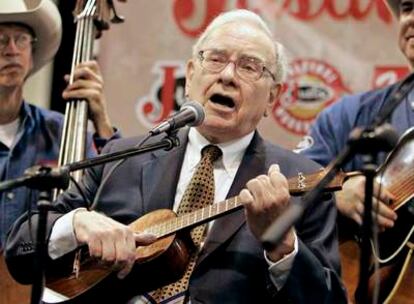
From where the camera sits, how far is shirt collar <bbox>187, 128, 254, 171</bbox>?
3.12 meters

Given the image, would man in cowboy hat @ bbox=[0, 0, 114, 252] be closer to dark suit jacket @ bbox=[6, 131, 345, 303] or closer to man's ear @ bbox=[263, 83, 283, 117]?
dark suit jacket @ bbox=[6, 131, 345, 303]

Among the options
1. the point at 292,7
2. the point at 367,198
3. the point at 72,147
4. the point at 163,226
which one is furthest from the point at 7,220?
the point at 367,198

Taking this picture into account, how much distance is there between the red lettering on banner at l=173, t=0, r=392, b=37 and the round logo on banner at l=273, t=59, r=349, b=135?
0.68 feet

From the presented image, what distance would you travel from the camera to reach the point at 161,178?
3.09 metres

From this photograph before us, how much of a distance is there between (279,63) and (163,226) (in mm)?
699

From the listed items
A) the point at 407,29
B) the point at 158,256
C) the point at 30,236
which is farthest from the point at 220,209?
the point at 407,29

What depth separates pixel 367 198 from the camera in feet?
6.77

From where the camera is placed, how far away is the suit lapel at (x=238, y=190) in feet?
9.50

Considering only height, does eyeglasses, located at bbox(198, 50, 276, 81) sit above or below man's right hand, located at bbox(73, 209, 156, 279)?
above

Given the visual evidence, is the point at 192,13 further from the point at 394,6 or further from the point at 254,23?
the point at 254,23

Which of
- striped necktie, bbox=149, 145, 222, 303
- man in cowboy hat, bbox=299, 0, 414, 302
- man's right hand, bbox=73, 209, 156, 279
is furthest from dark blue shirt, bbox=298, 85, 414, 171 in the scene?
man's right hand, bbox=73, 209, 156, 279

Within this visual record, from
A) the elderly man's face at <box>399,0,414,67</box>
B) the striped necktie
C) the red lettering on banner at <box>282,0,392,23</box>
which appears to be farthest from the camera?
the red lettering on banner at <box>282,0,392,23</box>

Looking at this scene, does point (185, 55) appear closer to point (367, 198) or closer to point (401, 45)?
point (401, 45)

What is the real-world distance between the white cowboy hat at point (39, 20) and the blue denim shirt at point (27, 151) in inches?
9.7
